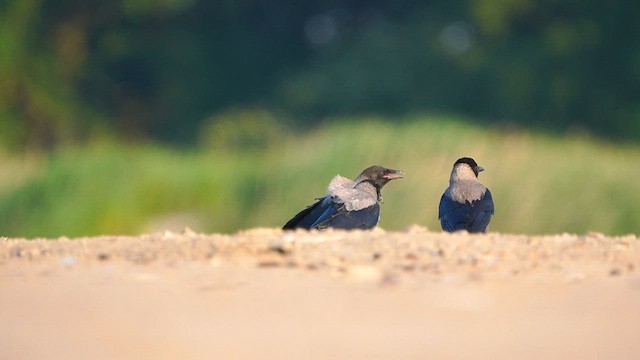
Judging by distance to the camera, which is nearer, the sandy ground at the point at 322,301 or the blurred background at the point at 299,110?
the sandy ground at the point at 322,301

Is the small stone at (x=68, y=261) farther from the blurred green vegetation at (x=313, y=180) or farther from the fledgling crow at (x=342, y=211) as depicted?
the blurred green vegetation at (x=313, y=180)

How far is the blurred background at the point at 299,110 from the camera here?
47.4 feet

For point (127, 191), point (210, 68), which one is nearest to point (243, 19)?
point (210, 68)

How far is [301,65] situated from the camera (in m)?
19.6

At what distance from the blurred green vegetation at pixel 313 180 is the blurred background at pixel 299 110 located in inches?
1.0

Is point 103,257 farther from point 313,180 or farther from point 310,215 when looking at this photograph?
point 313,180

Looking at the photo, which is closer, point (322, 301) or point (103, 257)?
point (322, 301)

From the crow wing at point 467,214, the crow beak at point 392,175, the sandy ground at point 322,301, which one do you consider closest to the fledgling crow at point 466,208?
the crow wing at point 467,214

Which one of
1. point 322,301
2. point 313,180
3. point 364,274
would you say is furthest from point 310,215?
point 313,180

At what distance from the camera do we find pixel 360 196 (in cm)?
818

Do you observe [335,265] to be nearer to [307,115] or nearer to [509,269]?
[509,269]

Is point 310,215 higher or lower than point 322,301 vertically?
higher

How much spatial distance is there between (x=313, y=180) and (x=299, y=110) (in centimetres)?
378

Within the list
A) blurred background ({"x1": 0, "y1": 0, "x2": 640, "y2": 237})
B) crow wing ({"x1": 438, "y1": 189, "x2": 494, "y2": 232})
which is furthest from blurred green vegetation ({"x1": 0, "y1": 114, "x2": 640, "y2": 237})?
crow wing ({"x1": 438, "y1": 189, "x2": 494, "y2": 232})
